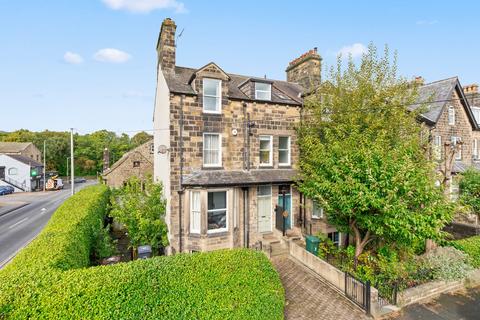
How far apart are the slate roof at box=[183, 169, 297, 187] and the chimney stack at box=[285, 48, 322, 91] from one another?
8.29 meters

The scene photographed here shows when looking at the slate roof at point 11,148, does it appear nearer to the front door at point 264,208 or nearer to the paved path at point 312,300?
the front door at point 264,208

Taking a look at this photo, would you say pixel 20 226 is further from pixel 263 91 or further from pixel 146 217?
pixel 263 91

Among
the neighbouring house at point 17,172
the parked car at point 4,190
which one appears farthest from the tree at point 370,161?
the neighbouring house at point 17,172

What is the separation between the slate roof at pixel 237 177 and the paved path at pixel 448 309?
8.30 m

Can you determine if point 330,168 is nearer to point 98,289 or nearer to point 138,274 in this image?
point 138,274

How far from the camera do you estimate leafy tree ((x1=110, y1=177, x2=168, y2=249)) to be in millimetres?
14609

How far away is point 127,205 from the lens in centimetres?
1542

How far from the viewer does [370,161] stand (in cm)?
1076

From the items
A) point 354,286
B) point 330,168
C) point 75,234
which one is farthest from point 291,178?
point 75,234

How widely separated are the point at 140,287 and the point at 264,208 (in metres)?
10.0

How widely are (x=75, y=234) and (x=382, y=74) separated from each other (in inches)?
673

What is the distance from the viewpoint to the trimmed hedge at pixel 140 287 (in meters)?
5.96

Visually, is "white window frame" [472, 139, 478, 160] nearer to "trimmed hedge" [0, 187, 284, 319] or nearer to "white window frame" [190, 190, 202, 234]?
"trimmed hedge" [0, 187, 284, 319]

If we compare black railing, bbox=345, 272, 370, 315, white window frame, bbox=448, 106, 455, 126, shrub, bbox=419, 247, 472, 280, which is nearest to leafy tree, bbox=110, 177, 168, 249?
black railing, bbox=345, 272, 370, 315
